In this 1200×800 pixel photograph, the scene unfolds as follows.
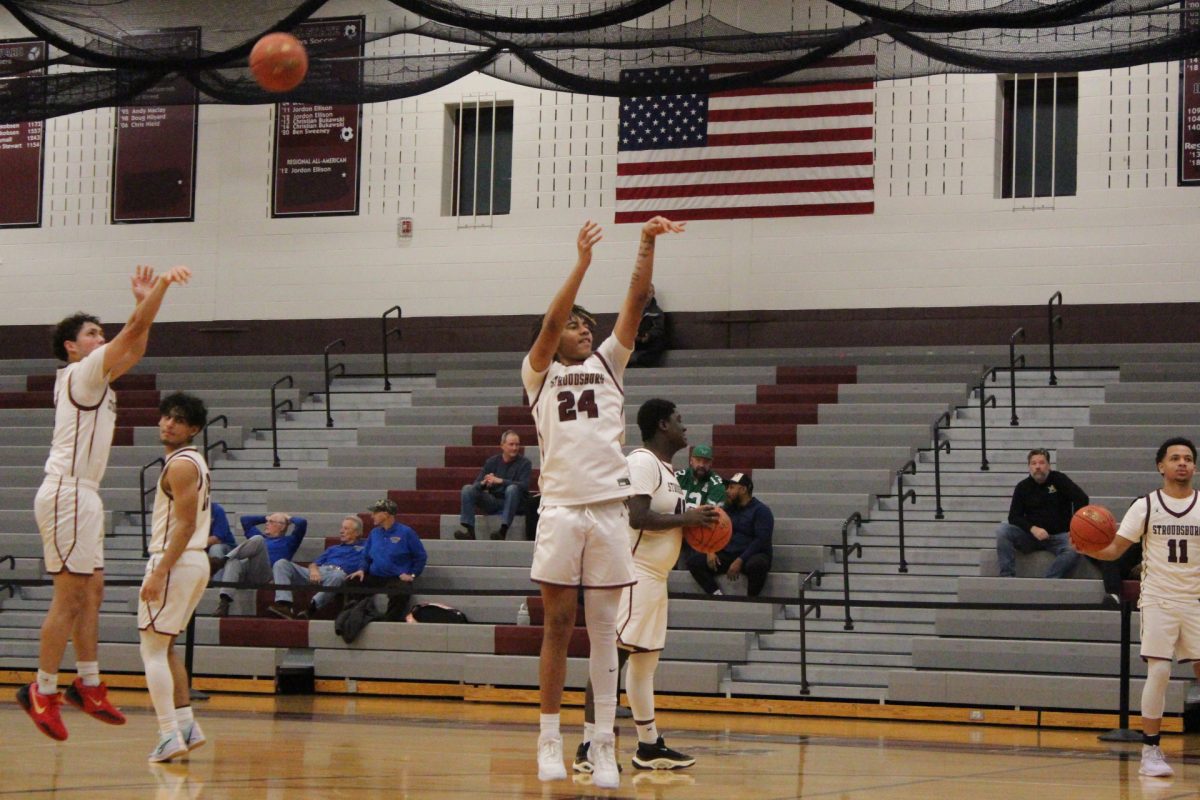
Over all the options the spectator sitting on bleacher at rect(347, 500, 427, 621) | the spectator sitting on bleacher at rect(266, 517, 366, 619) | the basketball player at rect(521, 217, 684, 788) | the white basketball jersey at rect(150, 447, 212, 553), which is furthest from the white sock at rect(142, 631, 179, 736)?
the spectator sitting on bleacher at rect(347, 500, 427, 621)

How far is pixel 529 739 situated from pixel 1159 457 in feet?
13.0

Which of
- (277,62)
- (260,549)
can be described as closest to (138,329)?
(277,62)

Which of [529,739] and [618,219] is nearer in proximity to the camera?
[529,739]

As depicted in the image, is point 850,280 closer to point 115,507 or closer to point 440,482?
point 440,482

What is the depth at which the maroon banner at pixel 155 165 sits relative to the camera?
2055 centimetres

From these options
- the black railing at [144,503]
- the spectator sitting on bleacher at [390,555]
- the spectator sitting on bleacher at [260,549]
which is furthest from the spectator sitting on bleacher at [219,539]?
the black railing at [144,503]

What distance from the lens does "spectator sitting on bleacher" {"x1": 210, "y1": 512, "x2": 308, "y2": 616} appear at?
45.6 feet

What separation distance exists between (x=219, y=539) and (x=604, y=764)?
8.38m

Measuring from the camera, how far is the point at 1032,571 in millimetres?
12906

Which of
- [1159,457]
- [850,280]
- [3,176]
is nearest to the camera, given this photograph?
[1159,457]

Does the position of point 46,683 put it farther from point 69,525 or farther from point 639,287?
point 639,287

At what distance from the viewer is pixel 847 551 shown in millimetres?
12641

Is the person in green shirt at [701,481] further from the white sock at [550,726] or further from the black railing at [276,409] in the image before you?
the white sock at [550,726]

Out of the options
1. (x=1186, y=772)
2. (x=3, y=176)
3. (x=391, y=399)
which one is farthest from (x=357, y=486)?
(x=1186, y=772)
